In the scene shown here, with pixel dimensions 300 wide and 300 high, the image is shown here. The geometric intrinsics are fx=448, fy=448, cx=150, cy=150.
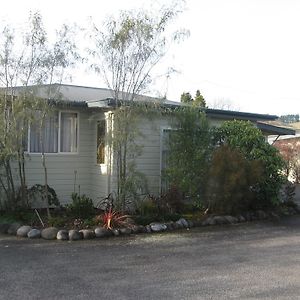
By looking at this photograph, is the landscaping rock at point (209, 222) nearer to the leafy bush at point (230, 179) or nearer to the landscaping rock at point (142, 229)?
the leafy bush at point (230, 179)

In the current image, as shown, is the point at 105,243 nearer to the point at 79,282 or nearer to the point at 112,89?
the point at 79,282

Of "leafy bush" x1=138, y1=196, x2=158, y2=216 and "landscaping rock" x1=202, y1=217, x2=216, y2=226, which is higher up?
"leafy bush" x1=138, y1=196, x2=158, y2=216

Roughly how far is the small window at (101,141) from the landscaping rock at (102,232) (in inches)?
112

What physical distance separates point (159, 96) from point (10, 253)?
4.58m

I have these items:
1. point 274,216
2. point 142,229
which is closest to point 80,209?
point 142,229

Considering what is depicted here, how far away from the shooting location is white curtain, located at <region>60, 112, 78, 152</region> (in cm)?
1120

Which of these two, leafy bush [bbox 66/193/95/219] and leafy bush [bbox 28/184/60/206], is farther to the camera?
leafy bush [bbox 28/184/60/206]

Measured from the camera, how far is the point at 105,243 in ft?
26.1

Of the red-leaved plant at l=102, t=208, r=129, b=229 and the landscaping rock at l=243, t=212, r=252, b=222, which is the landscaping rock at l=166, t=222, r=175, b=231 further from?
the landscaping rock at l=243, t=212, r=252, b=222

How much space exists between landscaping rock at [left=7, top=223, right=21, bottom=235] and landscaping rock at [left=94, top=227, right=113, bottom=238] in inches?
62.4

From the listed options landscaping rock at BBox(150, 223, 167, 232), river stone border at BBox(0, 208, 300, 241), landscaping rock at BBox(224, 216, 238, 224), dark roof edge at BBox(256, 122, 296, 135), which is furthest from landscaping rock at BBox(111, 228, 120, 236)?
dark roof edge at BBox(256, 122, 296, 135)

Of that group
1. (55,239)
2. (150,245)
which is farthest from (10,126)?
(150,245)

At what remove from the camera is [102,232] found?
27.7 ft

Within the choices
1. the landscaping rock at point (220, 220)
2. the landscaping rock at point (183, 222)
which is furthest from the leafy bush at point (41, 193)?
the landscaping rock at point (220, 220)
